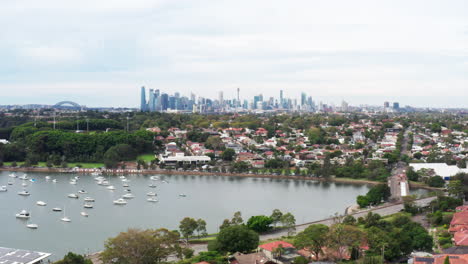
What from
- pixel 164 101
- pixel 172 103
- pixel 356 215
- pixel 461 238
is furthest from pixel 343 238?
pixel 172 103

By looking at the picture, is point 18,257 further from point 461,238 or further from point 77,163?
point 77,163

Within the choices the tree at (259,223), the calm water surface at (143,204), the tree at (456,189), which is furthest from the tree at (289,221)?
the tree at (456,189)

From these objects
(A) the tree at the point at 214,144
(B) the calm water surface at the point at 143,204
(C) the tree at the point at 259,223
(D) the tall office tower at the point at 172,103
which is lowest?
(B) the calm water surface at the point at 143,204

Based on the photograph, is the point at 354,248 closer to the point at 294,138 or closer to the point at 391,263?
the point at 391,263

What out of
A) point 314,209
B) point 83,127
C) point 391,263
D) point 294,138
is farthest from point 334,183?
point 83,127

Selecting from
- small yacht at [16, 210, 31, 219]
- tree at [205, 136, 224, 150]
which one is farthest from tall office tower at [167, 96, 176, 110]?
small yacht at [16, 210, 31, 219]

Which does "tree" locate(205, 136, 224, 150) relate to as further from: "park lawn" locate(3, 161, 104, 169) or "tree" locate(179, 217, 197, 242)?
"tree" locate(179, 217, 197, 242)

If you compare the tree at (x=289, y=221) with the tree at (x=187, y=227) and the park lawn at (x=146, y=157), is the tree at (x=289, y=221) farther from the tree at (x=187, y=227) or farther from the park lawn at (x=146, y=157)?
the park lawn at (x=146, y=157)

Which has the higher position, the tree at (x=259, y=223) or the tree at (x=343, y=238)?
the tree at (x=343, y=238)
